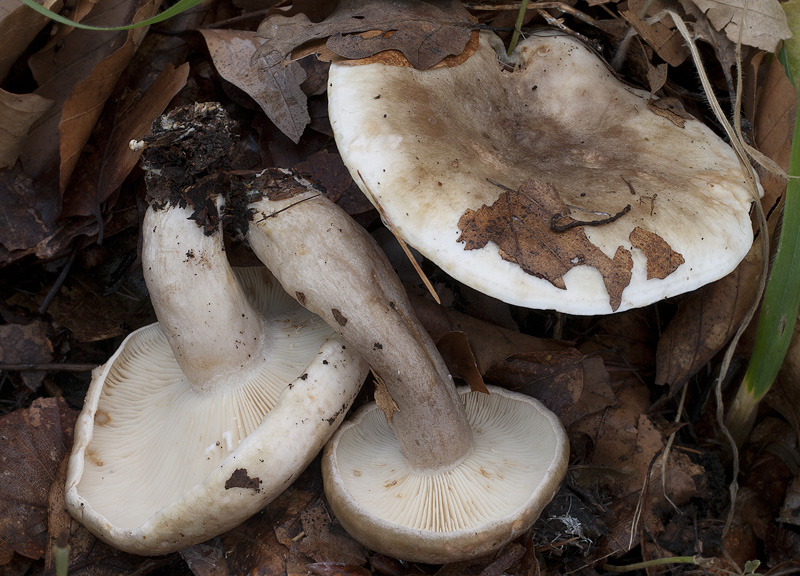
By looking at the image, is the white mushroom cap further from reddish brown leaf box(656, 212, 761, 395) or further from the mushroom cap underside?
reddish brown leaf box(656, 212, 761, 395)

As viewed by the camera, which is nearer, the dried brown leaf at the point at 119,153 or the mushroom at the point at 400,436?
the mushroom at the point at 400,436

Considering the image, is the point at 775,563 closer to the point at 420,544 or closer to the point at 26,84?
the point at 420,544

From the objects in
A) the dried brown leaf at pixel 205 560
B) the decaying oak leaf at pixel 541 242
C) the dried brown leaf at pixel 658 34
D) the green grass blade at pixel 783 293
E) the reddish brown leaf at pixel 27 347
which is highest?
the dried brown leaf at pixel 658 34

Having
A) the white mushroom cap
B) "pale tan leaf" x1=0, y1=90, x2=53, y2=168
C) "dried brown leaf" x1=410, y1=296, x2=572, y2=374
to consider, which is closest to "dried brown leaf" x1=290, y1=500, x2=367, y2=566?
the white mushroom cap

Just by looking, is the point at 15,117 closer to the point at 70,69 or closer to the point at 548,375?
the point at 70,69

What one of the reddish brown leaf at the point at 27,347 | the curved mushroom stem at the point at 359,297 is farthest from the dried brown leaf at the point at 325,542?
the reddish brown leaf at the point at 27,347

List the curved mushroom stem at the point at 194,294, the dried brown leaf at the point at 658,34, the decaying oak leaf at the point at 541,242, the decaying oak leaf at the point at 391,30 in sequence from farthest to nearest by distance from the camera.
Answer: the dried brown leaf at the point at 658,34 → the decaying oak leaf at the point at 391,30 → the curved mushroom stem at the point at 194,294 → the decaying oak leaf at the point at 541,242

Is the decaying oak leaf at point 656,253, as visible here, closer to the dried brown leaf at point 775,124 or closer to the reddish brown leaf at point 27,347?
the dried brown leaf at point 775,124
